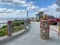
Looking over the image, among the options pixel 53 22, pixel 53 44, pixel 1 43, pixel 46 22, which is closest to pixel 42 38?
pixel 46 22

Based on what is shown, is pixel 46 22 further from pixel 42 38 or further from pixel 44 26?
pixel 42 38

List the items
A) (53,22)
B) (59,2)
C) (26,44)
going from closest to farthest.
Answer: (26,44) < (59,2) < (53,22)

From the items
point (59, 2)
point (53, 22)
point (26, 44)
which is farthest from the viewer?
point (53, 22)

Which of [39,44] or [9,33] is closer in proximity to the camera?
[39,44]

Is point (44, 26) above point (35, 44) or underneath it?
above

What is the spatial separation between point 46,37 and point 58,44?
196cm

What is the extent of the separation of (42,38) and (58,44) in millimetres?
2085

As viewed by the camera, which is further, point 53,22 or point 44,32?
point 53,22

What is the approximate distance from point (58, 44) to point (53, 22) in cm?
2200

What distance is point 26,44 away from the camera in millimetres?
9766

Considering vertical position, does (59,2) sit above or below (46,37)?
above

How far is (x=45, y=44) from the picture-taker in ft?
32.5

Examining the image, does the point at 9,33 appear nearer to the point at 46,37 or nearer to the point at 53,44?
the point at 46,37

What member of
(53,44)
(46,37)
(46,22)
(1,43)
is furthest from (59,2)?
(1,43)
